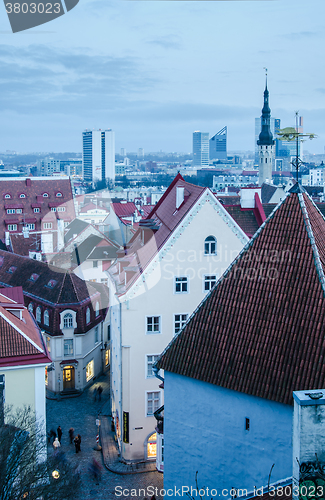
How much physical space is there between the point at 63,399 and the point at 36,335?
44.6ft

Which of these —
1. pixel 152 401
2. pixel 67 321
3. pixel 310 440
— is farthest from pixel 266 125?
pixel 310 440

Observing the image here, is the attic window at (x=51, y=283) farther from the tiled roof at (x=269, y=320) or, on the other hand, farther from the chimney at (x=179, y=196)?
the tiled roof at (x=269, y=320)

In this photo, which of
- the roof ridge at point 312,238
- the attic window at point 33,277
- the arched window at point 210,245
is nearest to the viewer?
the roof ridge at point 312,238

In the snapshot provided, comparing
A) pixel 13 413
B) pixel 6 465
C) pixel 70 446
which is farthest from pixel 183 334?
pixel 70 446

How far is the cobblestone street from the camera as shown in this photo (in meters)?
27.0

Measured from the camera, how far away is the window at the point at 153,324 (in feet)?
94.6

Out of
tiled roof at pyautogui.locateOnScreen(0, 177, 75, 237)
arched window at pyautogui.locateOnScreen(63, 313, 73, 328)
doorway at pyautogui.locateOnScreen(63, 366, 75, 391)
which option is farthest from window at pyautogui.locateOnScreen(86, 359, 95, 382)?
tiled roof at pyautogui.locateOnScreen(0, 177, 75, 237)

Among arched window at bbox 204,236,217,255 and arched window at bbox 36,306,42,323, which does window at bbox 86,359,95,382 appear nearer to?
arched window at bbox 36,306,42,323

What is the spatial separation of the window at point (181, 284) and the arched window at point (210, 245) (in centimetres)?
178

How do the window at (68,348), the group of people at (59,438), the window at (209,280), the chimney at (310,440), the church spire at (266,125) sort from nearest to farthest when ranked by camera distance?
the chimney at (310,440), the window at (209,280), the group of people at (59,438), the window at (68,348), the church spire at (266,125)

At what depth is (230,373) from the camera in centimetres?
1566

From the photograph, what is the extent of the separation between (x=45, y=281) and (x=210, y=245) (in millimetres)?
17539

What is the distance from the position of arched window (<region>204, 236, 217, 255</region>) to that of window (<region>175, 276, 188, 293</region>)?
1.78 meters

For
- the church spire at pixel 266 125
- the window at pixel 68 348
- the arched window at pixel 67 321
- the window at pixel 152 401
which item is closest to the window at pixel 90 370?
the window at pixel 68 348
